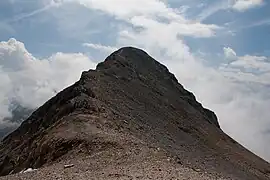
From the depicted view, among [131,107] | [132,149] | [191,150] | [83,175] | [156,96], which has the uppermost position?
[156,96]

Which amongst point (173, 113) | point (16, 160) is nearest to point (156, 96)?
point (173, 113)

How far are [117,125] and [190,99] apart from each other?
188ft

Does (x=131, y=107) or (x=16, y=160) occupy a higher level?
(x=131, y=107)

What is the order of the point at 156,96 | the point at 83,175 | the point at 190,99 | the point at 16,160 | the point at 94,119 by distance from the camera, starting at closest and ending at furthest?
the point at 83,175, the point at 94,119, the point at 16,160, the point at 156,96, the point at 190,99

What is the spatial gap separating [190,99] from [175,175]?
3113 inches

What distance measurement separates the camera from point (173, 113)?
7775 cm

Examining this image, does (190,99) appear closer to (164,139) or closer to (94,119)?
(164,139)

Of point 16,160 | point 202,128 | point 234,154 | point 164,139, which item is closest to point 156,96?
point 202,128

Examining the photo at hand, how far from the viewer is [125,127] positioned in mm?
47812

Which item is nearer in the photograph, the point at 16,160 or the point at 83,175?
the point at 83,175

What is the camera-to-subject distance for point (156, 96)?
80438mm

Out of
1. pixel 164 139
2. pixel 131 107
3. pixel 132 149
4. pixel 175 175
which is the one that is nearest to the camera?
pixel 175 175

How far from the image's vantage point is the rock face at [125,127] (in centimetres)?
3742

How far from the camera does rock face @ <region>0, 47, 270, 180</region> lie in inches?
1473
